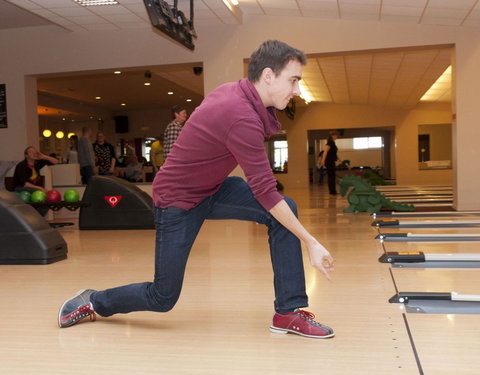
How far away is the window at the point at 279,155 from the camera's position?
19978 millimetres

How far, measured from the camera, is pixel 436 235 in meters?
5.45

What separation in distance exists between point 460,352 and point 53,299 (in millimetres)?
2147

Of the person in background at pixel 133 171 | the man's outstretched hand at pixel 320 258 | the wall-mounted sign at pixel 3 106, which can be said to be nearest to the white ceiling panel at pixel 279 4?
the wall-mounted sign at pixel 3 106

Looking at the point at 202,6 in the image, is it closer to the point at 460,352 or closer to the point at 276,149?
the point at 460,352

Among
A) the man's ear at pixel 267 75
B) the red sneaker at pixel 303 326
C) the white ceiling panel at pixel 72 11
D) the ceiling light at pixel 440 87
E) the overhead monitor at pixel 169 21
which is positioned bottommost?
the red sneaker at pixel 303 326

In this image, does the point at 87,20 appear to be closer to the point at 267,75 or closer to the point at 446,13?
the point at 446,13

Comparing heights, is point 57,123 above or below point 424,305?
above

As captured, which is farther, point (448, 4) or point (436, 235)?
point (448, 4)

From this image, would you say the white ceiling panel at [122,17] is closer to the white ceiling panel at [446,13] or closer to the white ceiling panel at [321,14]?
the white ceiling panel at [321,14]

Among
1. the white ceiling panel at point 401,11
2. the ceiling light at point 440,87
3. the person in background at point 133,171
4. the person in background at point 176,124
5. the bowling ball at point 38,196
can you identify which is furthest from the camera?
the person in background at point 133,171

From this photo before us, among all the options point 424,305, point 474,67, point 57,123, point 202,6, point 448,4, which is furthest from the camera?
point 57,123

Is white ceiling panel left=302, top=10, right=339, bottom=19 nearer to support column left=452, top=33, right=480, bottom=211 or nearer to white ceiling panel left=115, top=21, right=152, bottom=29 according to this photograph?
support column left=452, top=33, right=480, bottom=211

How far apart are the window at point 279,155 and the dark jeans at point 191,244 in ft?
57.4

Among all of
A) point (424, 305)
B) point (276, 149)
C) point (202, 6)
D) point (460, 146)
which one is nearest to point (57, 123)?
point (276, 149)
